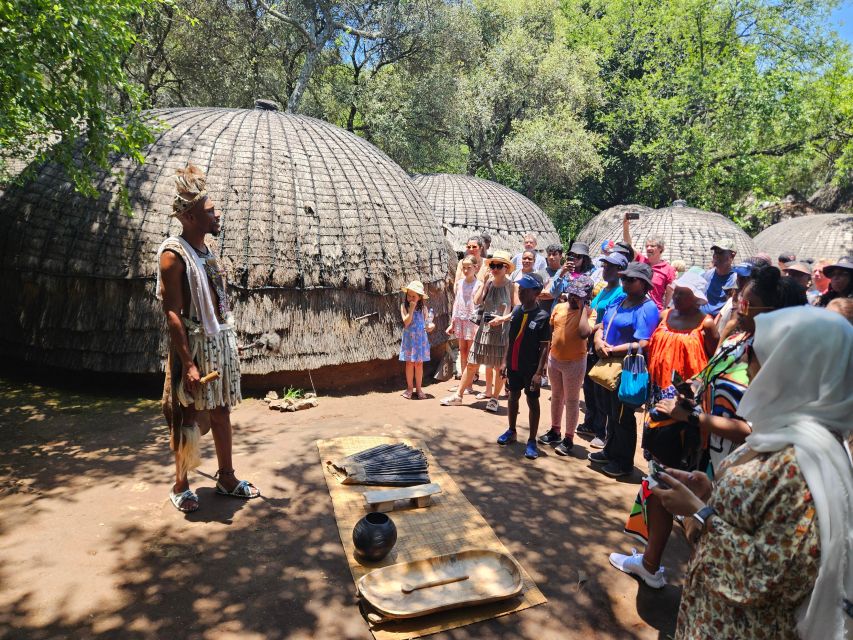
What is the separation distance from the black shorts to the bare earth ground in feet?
2.11

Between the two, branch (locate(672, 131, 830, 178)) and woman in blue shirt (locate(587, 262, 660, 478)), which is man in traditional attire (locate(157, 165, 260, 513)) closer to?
woman in blue shirt (locate(587, 262, 660, 478))

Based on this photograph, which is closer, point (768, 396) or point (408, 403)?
point (768, 396)

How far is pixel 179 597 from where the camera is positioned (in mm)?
2908

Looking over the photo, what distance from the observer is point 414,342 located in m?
6.70

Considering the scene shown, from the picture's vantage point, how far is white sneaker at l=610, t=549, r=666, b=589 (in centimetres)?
317

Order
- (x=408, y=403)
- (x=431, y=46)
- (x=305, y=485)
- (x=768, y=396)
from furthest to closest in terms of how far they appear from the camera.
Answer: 1. (x=431, y=46)
2. (x=408, y=403)
3. (x=305, y=485)
4. (x=768, y=396)

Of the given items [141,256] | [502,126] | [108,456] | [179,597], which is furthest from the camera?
[502,126]

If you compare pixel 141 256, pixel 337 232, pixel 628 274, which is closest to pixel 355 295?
pixel 337 232

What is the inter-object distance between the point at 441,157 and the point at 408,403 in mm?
15093

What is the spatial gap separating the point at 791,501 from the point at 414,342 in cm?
530

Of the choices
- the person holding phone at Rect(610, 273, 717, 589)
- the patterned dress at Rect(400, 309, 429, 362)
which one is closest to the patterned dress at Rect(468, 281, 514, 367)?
the patterned dress at Rect(400, 309, 429, 362)

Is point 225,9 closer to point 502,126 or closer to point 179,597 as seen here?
point 502,126

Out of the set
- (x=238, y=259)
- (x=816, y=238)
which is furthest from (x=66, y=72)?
(x=816, y=238)

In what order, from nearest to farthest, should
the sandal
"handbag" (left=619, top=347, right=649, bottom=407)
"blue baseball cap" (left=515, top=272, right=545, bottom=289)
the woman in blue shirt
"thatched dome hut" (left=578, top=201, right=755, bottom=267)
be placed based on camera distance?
the sandal < "handbag" (left=619, top=347, right=649, bottom=407) < the woman in blue shirt < "blue baseball cap" (left=515, top=272, right=545, bottom=289) < "thatched dome hut" (left=578, top=201, right=755, bottom=267)
